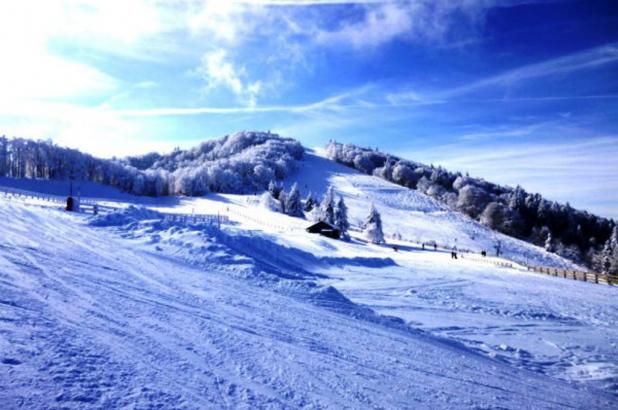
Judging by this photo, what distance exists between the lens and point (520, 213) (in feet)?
474

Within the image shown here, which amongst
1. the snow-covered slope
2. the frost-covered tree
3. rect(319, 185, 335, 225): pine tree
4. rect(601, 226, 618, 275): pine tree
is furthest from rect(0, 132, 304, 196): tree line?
the snow-covered slope

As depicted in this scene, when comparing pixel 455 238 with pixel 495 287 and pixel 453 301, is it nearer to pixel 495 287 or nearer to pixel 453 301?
pixel 495 287

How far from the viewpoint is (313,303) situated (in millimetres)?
11289

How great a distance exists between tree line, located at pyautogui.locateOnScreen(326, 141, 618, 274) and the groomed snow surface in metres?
107

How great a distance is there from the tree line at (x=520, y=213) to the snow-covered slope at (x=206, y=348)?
367ft

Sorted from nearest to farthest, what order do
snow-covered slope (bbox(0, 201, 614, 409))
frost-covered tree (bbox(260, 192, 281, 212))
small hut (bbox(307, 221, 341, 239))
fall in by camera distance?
snow-covered slope (bbox(0, 201, 614, 409)) → small hut (bbox(307, 221, 341, 239)) → frost-covered tree (bbox(260, 192, 281, 212))

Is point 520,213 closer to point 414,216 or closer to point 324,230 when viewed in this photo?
point 414,216

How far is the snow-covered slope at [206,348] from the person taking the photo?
5.12 meters

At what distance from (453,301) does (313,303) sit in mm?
8291

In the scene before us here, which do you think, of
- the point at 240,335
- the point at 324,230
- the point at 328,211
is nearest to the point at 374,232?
the point at 328,211

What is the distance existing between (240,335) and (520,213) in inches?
6285

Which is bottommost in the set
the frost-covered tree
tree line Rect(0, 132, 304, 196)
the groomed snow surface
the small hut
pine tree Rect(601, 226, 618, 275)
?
pine tree Rect(601, 226, 618, 275)

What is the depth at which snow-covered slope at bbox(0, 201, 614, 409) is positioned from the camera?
5121mm

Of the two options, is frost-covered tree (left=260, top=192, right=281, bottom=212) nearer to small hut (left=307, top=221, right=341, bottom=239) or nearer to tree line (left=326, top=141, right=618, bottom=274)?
small hut (left=307, top=221, right=341, bottom=239)
